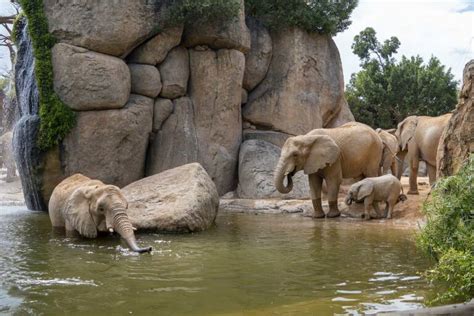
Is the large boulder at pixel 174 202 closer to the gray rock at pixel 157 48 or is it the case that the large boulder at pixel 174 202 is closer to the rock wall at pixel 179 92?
the rock wall at pixel 179 92

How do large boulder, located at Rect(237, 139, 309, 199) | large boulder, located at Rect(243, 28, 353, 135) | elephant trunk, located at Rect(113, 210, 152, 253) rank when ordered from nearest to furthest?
1. elephant trunk, located at Rect(113, 210, 152, 253)
2. large boulder, located at Rect(237, 139, 309, 199)
3. large boulder, located at Rect(243, 28, 353, 135)

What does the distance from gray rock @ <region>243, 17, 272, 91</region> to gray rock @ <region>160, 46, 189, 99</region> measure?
2.89 m

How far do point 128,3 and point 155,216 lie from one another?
8.33m

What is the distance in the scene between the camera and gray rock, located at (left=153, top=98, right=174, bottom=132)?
1908 centimetres

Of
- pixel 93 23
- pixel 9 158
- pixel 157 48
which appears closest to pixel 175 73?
pixel 157 48

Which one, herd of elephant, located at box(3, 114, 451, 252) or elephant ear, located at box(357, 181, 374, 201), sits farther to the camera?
elephant ear, located at box(357, 181, 374, 201)

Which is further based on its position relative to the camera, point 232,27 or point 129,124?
point 232,27

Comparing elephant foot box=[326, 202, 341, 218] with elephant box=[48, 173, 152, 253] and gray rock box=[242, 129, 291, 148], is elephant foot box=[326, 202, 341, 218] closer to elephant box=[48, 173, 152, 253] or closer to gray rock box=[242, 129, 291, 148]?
elephant box=[48, 173, 152, 253]

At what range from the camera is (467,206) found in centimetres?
615

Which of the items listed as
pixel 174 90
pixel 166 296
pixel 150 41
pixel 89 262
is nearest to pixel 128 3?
pixel 150 41

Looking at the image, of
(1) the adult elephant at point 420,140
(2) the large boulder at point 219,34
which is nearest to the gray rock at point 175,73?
(2) the large boulder at point 219,34

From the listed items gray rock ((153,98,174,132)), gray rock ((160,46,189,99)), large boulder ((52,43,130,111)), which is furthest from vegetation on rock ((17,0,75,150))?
gray rock ((160,46,189,99))

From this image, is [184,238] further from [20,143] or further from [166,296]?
[20,143]

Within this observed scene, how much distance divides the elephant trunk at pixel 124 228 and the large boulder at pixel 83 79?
7.60m
